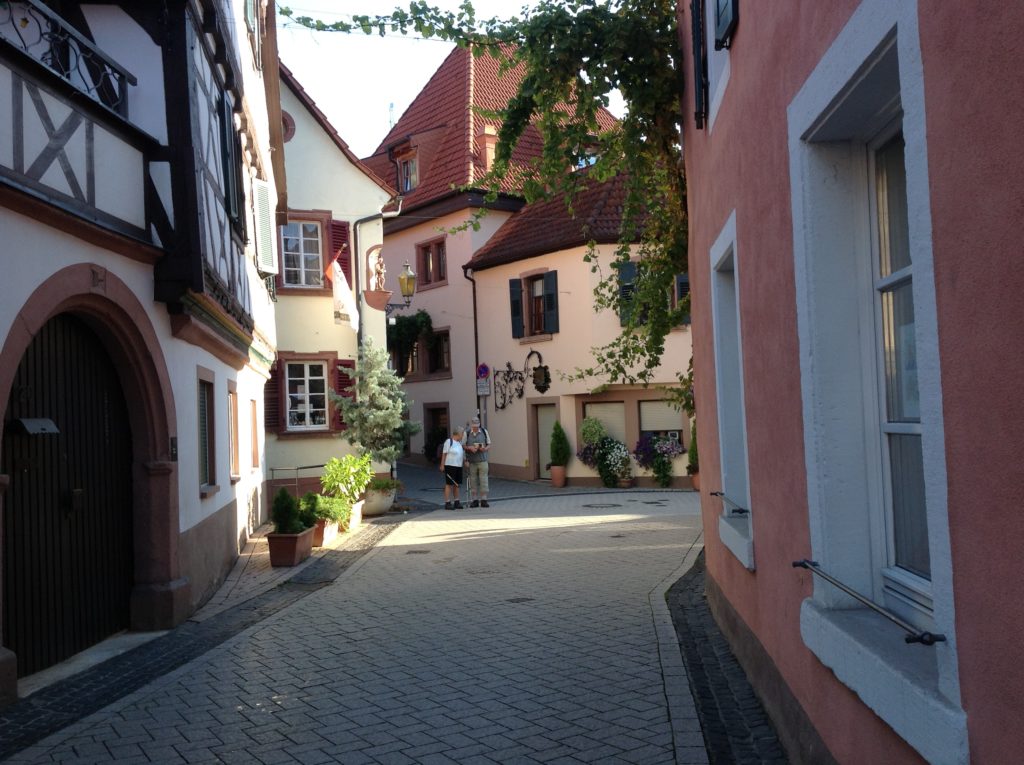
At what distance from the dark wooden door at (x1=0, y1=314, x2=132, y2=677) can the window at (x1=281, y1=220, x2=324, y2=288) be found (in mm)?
12881

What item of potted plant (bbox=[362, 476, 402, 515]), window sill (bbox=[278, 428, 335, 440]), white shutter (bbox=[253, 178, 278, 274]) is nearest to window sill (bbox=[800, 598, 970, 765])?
white shutter (bbox=[253, 178, 278, 274])

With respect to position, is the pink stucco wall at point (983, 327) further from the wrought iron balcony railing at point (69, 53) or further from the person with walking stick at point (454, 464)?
the person with walking stick at point (454, 464)

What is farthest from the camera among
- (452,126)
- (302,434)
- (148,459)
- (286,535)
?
(452,126)

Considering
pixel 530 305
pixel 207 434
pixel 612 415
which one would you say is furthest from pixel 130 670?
pixel 530 305

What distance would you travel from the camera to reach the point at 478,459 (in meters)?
20.7

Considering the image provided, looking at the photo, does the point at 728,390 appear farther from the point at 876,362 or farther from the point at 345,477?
the point at 345,477

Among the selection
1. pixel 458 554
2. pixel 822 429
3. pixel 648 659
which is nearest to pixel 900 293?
pixel 822 429

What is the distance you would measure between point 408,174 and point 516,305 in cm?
828

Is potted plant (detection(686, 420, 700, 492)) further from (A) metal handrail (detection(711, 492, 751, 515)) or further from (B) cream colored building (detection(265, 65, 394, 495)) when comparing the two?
(A) metal handrail (detection(711, 492, 751, 515))

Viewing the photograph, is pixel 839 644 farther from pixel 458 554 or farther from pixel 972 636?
pixel 458 554

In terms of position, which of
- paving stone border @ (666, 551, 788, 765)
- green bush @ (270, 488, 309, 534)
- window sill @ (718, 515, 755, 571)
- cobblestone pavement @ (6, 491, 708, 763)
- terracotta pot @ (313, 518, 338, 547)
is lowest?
cobblestone pavement @ (6, 491, 708, 763)

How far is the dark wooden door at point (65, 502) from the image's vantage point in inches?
271

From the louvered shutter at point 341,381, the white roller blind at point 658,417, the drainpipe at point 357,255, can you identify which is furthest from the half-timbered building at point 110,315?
the white roller blind at point 658,417

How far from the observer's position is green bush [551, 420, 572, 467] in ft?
86.6
